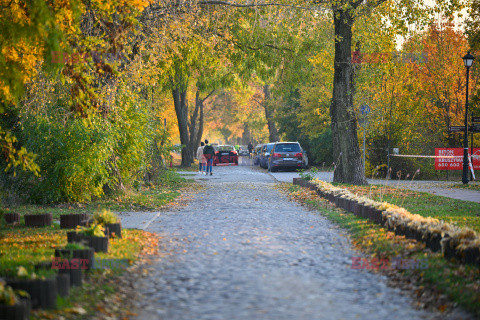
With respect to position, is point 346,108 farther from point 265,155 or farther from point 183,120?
point 265,155

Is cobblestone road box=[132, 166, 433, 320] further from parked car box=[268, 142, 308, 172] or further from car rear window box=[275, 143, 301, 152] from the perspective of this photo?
car rear window box=[275, 143, 301, 152]

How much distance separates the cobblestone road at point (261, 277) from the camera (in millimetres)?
5629

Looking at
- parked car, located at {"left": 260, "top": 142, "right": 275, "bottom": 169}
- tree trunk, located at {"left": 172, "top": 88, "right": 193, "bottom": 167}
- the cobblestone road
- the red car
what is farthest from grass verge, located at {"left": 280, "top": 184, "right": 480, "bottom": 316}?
the red car

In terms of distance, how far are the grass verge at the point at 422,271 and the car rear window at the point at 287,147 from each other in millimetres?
25971

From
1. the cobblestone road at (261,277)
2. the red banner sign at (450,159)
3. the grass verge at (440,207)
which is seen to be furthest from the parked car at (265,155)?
the cobblestone road at (261,277)

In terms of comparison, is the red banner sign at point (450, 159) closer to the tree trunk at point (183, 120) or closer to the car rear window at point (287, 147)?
the car rear window at point (287, 147)

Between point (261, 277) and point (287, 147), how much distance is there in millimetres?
30122

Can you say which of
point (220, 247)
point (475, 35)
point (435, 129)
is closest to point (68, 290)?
point (220, 247)

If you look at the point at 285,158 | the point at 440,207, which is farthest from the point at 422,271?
the point at 285,158

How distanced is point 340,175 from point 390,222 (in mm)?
12996

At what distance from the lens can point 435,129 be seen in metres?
33.5

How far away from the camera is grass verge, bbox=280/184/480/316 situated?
229 inches

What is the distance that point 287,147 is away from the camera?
121ft

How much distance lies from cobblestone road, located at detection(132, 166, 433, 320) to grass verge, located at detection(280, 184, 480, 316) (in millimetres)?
242
